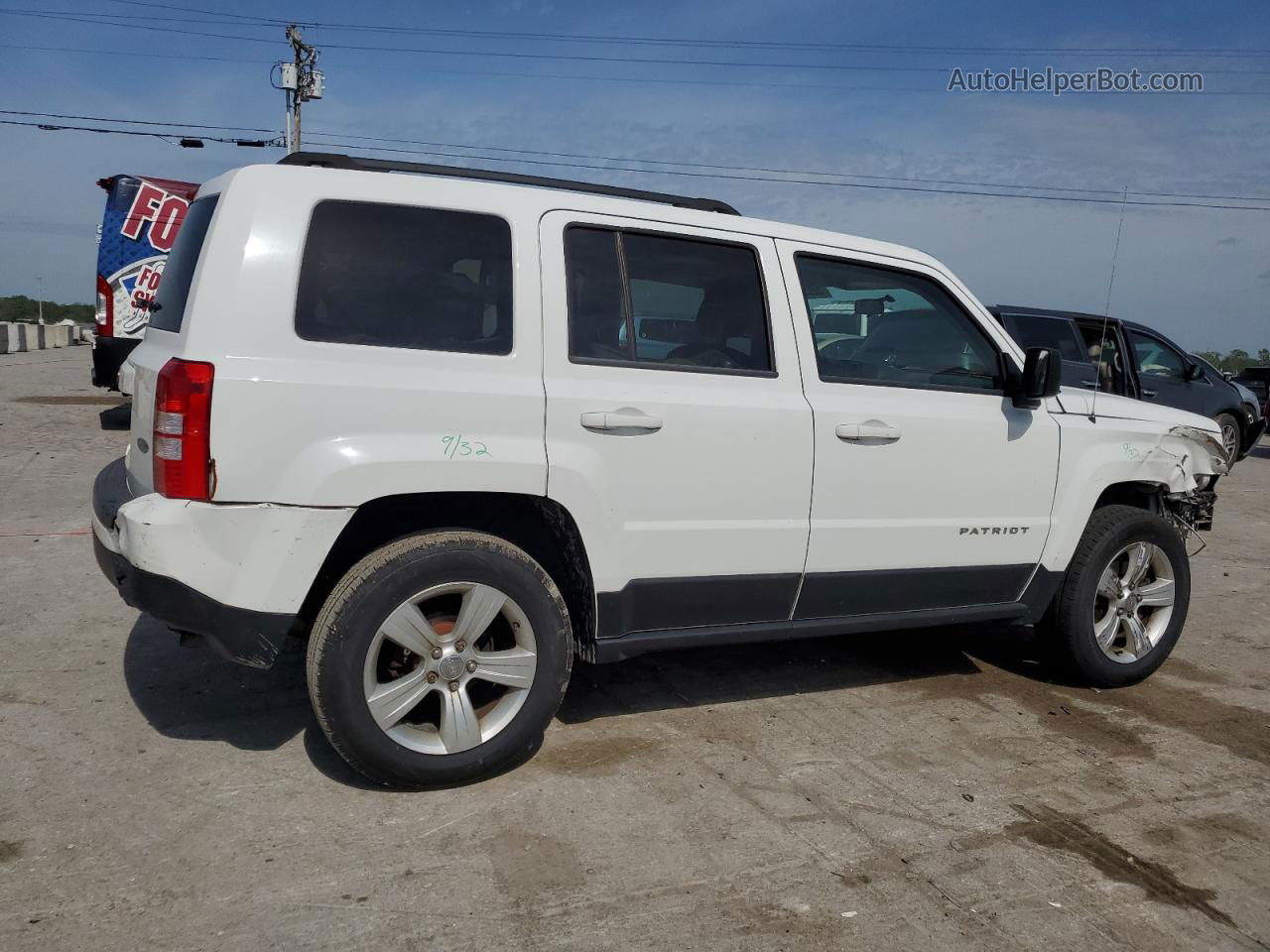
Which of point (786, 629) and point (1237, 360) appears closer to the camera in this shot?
point (786, 629)

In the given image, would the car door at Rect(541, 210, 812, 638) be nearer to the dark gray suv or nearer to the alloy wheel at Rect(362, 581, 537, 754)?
the alloy wheel at Rect(362, 581, 537, 754)

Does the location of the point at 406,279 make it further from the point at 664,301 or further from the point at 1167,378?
the point at 1167,378

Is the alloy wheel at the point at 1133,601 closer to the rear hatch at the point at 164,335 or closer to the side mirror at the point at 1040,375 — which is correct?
the side mirror at the point at 1040,375

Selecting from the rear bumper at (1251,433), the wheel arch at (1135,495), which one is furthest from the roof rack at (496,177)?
the rear bumper at (1251,433)

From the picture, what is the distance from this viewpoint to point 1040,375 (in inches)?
173

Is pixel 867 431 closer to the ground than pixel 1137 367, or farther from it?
closer to the ground

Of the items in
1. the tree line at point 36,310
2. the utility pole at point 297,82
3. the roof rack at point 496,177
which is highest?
the utility pole at point 297,82

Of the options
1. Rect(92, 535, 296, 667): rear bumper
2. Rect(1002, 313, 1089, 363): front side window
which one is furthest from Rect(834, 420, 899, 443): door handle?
Rect(1002, 313, 1089, 363): front side window

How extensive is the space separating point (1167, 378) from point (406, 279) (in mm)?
12113

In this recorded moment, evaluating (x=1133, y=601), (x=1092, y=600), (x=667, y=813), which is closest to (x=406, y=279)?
(x=667, y=813)

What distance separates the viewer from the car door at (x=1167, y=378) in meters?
12.6

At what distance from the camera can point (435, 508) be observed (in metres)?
3.63

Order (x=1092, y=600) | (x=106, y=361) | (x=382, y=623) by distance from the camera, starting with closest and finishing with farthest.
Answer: (x=382, y=623) → (x=1092, y=600) → (x=106, y=361)

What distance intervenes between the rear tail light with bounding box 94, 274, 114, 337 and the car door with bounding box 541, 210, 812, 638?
40.5 feet
